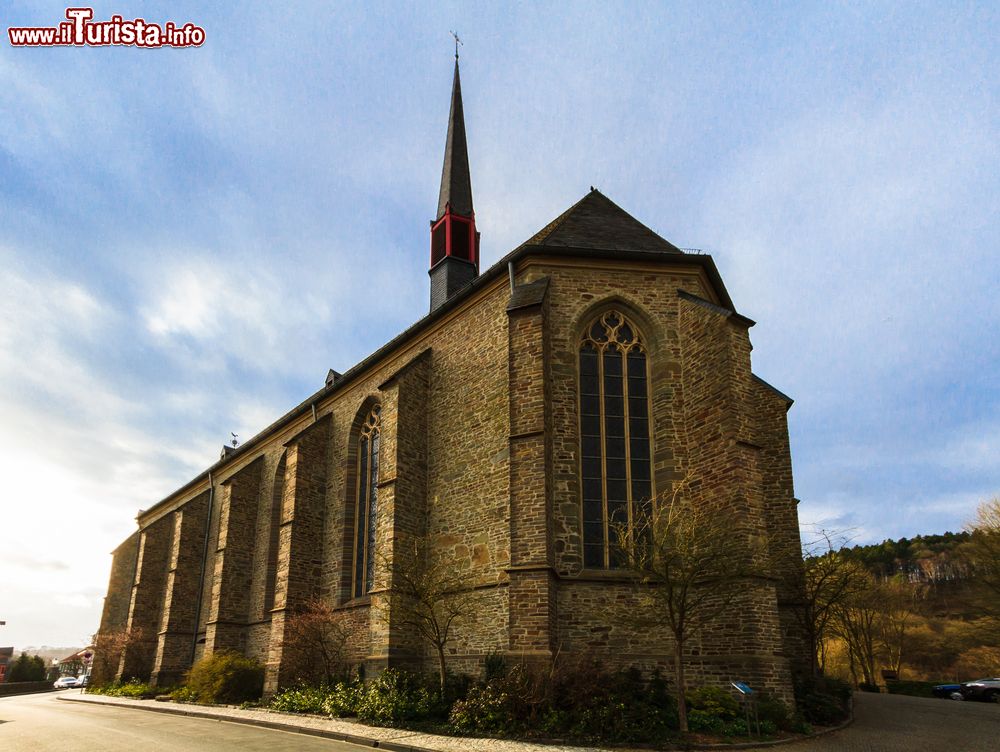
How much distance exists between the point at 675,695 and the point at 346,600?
11.0 meters

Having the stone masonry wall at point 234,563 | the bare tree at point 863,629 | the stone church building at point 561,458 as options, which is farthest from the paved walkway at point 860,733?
the bare tree at point 863,629

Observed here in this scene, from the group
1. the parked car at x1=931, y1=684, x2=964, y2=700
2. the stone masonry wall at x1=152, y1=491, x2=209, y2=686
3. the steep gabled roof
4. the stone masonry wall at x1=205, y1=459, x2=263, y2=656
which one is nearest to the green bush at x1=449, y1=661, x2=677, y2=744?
the steep gabled roof

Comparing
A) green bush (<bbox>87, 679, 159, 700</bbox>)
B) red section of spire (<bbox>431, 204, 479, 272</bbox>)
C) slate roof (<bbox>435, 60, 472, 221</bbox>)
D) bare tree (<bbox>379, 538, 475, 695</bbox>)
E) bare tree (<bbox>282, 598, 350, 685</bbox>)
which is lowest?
green bush (<bbox>87, 679, 159, 700</bbox>)

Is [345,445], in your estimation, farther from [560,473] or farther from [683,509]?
[683,509]

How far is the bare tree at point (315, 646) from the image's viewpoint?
18.3m

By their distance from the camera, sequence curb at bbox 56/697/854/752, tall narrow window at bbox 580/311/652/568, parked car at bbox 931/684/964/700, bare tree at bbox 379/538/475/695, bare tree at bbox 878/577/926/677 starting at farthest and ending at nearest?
bare tree at bbox 878/577/926/677 < parked car at bbox 931/684/964/700 < tall narrow window at bbox 580/311/652/568 < bare tree at bbox 379/538/475/695 < curb at bbox 56/697/854/752

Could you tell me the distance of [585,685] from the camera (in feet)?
37.3

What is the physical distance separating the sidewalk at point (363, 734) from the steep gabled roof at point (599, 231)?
35.2 feet

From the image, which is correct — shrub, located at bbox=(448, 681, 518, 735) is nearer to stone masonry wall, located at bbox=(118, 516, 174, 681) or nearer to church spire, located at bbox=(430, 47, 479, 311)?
church spire, located at bbox=(430, 47, 479, 311)

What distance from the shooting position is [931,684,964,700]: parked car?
2292 centimetres

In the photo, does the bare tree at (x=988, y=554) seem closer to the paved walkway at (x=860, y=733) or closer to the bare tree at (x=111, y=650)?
the paved walkway at (x=860, y=733)

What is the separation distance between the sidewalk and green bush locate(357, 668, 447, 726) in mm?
377

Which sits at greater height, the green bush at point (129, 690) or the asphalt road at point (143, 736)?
the asphalt road at point (143, 736)

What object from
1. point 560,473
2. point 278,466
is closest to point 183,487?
point 278,466
